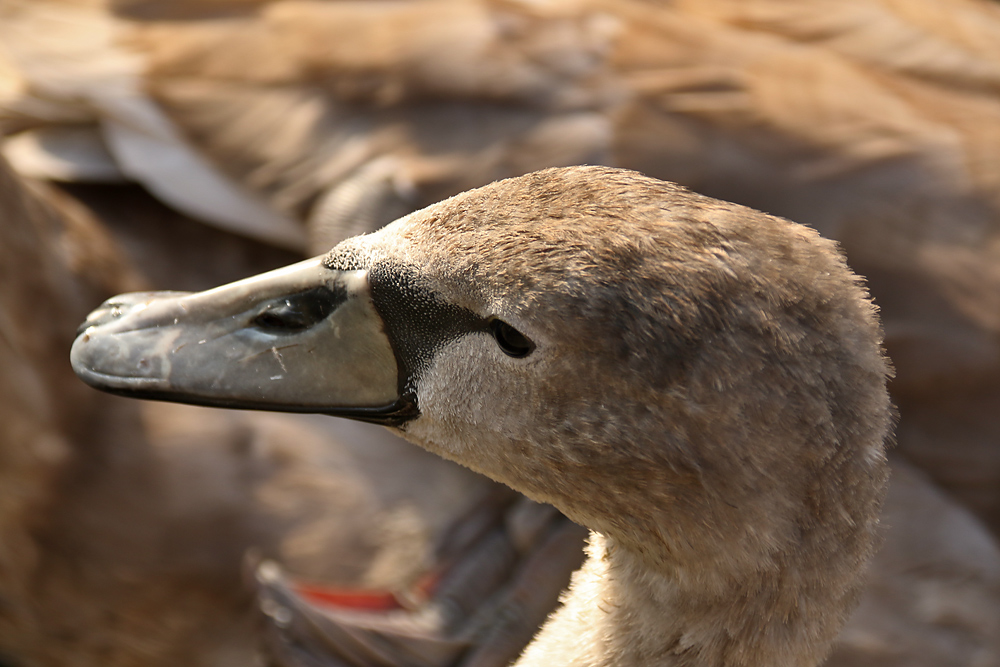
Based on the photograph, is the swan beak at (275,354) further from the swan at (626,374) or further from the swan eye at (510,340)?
the swan eye at (510,340)

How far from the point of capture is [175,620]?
2.35 metres

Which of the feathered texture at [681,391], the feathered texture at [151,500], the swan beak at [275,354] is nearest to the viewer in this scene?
the feathered texture at [681,391]

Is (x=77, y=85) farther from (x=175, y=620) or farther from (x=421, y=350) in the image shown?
(x=421, y=350)

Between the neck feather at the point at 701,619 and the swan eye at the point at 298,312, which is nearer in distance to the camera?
the neck feather at the point at 701,619

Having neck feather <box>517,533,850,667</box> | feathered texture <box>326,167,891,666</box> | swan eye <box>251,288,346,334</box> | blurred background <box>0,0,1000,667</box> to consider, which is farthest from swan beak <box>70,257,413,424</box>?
blurred background <box>0,0,1000,667</box>

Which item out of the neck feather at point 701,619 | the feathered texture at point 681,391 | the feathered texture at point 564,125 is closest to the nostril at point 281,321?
the feathered texture at point 681,391

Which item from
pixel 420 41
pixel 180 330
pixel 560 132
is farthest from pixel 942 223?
pixel 180 330

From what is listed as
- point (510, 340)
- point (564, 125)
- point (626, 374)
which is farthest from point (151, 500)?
point (626, 374)

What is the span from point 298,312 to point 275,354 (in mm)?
62

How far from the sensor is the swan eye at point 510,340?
1160 mm

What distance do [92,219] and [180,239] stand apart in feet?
0.67

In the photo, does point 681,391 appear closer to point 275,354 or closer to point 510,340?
point 510,340

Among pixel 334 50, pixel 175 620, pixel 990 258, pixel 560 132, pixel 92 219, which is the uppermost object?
pixel 334 50

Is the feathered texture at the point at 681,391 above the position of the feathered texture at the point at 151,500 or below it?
above
